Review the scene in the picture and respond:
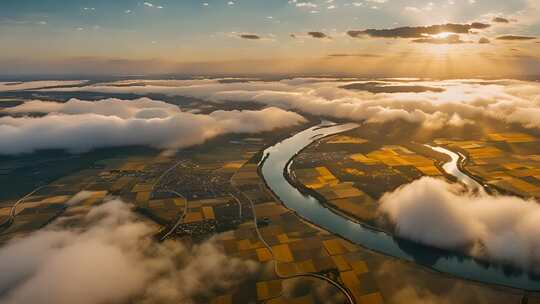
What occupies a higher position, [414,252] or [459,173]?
[459,173]

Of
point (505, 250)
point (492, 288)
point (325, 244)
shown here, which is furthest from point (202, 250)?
point (505, 250)

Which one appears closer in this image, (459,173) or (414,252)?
(414,252)

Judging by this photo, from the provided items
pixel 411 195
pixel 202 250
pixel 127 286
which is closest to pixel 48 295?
pixel 127 286

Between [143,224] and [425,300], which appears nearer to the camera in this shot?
[425,300]

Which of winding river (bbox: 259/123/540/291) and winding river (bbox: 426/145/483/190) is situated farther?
winding river (bbox: 426/145/483/190)

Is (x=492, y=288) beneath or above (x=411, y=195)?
beneath

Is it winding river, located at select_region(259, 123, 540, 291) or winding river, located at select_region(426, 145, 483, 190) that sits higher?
winding river, located at select_region(426, 145, 483, 190)

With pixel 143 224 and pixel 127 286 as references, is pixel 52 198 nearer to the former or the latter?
pixel 143 224

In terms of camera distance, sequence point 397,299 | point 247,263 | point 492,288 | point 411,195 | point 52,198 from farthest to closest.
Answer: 1. point 52,198
2. point 411,195
3. point 247,263
4. point 492,288
5. point 397,299

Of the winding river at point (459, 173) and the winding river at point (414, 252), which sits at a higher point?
the winding river at point (459, 173)

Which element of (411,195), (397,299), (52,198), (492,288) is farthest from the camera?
(52,198)

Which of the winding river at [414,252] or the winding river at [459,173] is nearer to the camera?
the winding river at [414,252]
